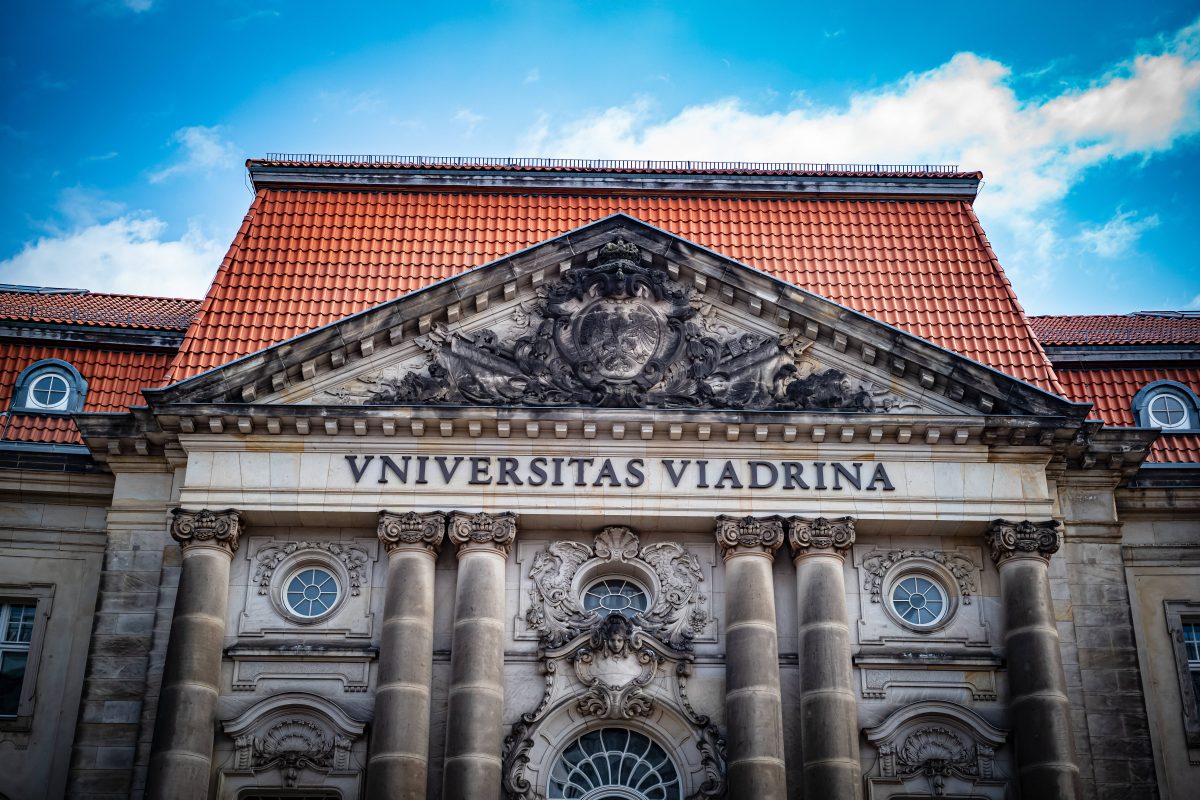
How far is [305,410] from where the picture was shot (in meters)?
26.4

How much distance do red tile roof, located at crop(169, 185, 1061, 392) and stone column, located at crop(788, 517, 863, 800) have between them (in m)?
4.69

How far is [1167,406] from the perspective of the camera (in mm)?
29625

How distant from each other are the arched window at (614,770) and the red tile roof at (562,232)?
8668mm

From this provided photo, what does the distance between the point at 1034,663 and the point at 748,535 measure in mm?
4828

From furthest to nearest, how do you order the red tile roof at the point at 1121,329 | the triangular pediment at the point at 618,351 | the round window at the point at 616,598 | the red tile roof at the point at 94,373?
1. the red tile roof at the point at 1121,329
2. the red tile roof at the point at 94,373
3. the triangular pediment at the point at 618,351
4. the round window at the point at 616,598

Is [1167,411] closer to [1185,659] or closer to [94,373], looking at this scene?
[1185,659]

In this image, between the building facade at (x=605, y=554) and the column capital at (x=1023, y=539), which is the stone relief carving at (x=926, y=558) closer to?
the building facade at (x=605, y=554)

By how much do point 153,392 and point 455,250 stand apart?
6497 mm

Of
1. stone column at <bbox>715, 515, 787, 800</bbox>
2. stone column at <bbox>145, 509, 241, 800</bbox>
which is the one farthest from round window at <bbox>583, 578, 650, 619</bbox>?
stone column at <bbox>145, 509, 241, 800</bbox>

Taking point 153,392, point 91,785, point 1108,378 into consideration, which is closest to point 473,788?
point 91,785

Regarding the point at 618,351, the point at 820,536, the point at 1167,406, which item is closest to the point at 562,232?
the point at 618,351

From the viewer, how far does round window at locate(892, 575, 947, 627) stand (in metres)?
26.3

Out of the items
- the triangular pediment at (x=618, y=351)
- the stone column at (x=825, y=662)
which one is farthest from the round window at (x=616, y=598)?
the triangular pediment at (x=618, y=351)

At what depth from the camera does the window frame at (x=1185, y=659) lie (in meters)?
26.4
